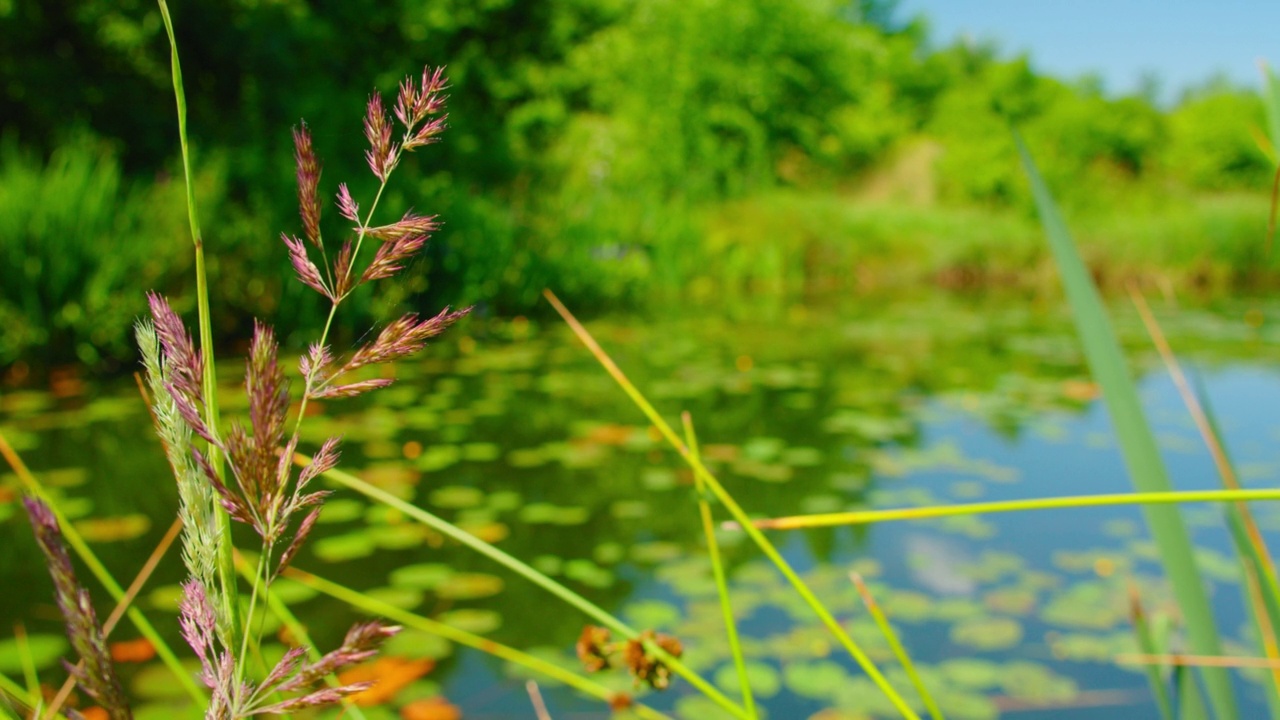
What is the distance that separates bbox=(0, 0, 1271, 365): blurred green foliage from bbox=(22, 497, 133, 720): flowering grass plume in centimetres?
11

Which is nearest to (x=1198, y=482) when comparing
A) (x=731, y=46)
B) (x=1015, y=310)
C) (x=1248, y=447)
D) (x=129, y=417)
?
(x=1248, y=447)

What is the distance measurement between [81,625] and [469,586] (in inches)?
62.4

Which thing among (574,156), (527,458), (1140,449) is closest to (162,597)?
(527,458)

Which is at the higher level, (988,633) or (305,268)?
(988,633)

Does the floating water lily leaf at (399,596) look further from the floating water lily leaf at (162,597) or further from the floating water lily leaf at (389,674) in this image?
the floating water lily leaf at (162,597)

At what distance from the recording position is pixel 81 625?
23cm

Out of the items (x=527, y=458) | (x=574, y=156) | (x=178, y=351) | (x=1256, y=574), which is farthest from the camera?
(x=574, y=156)

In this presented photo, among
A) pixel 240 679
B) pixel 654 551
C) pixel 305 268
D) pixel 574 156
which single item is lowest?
pixel 240 679

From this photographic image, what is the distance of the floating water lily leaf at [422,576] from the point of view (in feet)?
5.66

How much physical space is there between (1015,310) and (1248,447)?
4390 millimetres

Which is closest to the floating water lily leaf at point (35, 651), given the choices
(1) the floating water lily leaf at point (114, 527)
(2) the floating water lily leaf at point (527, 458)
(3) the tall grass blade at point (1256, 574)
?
(1) the floating water lily leaf at point (114, 527)

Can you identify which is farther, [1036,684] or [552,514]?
[552,514]

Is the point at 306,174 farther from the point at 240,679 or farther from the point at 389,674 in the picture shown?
the point at 389,674

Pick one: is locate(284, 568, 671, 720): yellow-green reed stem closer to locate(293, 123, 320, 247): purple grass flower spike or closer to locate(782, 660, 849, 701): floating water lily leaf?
locate(293, 123, 320, 247): purple grass flower spike
